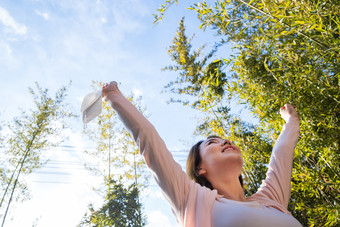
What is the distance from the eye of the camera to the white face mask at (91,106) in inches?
44.4

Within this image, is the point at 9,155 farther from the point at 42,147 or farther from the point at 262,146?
the point at 262,146

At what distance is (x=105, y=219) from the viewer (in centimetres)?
695

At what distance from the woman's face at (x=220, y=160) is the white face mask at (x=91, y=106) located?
53 centimetres

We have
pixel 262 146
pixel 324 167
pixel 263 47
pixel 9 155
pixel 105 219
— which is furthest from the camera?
pixel 105 219

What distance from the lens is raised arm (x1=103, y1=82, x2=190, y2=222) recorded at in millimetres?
945

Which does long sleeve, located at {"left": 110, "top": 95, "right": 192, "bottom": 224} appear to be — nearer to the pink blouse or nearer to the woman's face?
the pink blouse

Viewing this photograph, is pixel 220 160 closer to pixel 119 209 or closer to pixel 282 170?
pixel 282 170

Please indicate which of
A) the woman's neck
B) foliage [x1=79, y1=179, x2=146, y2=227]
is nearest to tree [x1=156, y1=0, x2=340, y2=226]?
the woman's neck

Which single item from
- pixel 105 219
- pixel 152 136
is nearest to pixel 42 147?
pixel 105 219

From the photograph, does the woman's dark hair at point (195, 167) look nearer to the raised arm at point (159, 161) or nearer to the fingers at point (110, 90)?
the raised arm at point (159, 161)

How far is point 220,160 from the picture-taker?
119 centimetres

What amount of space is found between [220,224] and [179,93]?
4.74 m

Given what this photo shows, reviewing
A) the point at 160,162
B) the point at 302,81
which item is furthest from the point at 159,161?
the point at 302,81

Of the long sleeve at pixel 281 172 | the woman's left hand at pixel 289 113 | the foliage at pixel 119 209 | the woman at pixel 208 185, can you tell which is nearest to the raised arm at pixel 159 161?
the woman at pixel 208 185
